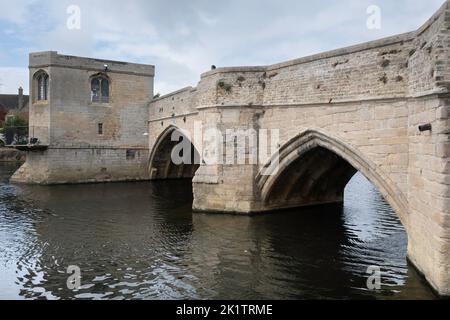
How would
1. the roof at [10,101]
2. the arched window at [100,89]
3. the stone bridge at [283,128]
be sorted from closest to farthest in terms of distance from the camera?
the stone bridge at [283,128] < the arched window at [100,89] < the roof at [10,101]

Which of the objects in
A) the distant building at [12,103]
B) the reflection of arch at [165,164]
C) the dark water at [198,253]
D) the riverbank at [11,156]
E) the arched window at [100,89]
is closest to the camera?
the dark water at [198,253]

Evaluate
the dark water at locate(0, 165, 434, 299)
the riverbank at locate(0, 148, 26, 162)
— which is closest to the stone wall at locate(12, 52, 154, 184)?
the dark water at locate(0, 165, 434, 299)

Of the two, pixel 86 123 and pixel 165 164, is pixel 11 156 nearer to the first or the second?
pixel 86 123

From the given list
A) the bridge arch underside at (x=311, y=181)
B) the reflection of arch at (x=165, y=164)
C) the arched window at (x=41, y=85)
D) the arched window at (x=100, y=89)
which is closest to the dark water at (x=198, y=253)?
the bridge arch underside at (x=311, y=181)

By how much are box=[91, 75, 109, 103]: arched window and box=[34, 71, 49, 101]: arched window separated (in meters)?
2.58

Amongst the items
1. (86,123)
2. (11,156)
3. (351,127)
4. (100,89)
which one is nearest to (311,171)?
(351,127)

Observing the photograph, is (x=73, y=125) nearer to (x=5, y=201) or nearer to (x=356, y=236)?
(x=5, y=201)

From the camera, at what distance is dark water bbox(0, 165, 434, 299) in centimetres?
741

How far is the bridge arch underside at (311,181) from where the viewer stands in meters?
13.6

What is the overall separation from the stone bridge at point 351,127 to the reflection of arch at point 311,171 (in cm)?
4

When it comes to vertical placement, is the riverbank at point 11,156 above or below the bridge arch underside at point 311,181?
above

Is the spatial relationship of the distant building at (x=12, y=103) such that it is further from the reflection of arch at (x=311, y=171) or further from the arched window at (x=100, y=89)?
the reflection of arch at (x=311, y=171)

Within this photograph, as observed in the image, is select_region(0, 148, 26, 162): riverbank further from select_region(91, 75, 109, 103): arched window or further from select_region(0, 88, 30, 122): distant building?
select_region(91, 75, 109, 103): arched window
